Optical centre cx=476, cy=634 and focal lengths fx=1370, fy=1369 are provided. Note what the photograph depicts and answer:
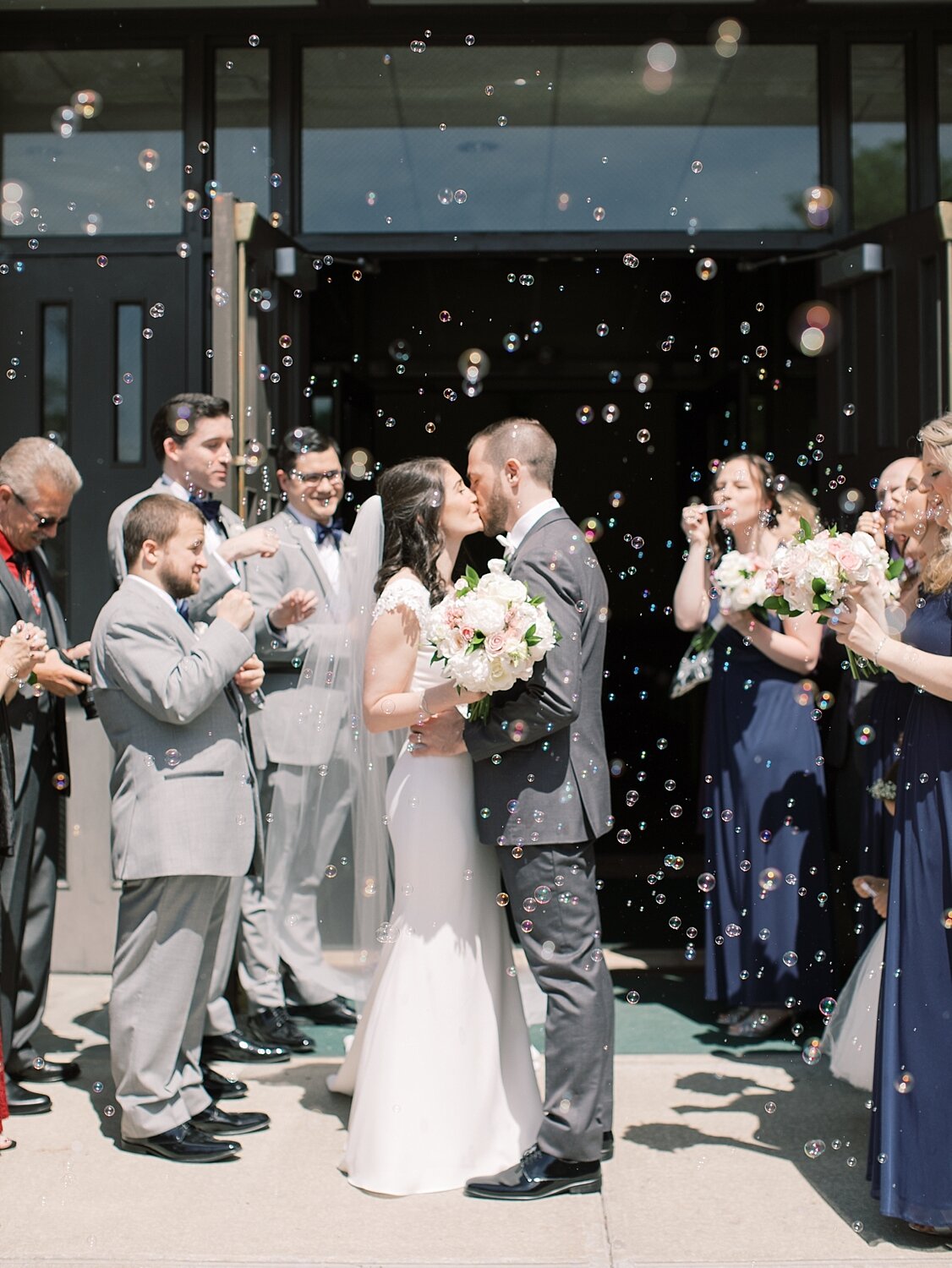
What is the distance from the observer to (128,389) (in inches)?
245

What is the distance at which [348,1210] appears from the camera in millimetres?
3539

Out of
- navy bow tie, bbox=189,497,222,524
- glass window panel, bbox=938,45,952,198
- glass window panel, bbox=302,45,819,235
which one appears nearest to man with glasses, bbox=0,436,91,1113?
navy bow tie, bbox=189,497,222,524

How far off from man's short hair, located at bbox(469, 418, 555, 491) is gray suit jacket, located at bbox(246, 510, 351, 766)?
38.6 inches

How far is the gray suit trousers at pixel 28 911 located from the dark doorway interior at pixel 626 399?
284 cm

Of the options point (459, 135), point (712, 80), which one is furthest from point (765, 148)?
point (459, 135)

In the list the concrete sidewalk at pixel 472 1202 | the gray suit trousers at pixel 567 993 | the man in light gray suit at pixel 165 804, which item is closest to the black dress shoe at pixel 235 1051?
the concrete sidewalk at pixel 472 1202

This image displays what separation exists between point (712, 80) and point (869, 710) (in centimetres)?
318

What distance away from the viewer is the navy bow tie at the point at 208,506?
4.84 m

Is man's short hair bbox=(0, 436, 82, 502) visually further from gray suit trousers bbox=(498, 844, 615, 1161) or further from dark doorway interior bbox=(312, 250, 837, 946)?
dark doorway interior bbox=(312, 250, 837, 946)

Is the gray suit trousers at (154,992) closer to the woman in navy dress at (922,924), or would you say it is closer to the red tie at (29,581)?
the red tie at (29,581)

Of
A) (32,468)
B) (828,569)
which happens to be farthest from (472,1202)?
(32,468)

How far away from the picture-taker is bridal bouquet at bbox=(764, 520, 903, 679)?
132 inches

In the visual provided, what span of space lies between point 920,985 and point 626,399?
10.2 metres

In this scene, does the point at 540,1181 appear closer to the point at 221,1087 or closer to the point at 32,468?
the point at 221,1087
